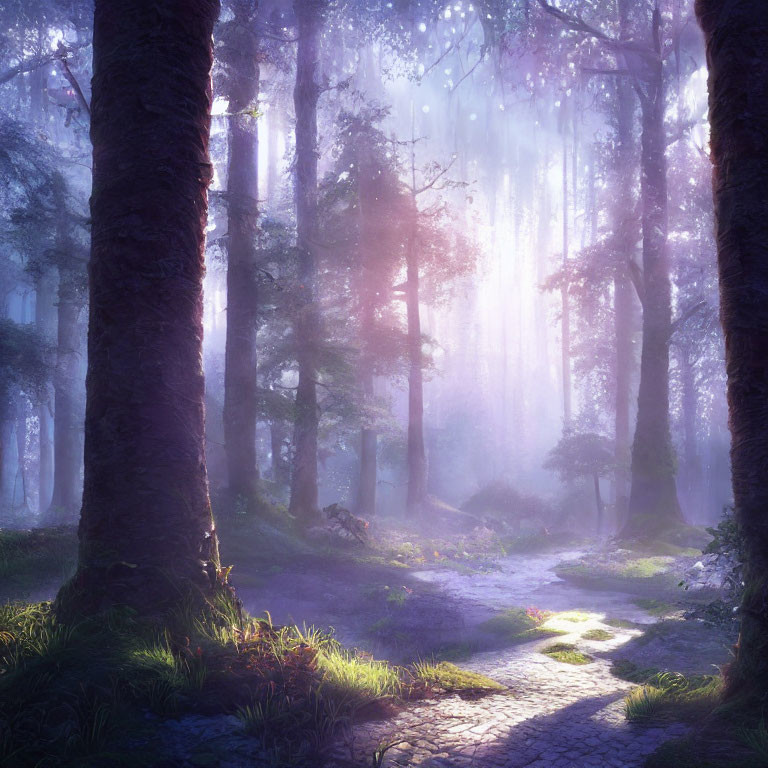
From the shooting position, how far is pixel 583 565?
16.2 metres

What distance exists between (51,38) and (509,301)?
54354mm

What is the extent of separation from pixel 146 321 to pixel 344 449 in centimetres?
3268

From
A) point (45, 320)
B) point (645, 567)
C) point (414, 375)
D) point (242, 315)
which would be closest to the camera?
point (645, 567)

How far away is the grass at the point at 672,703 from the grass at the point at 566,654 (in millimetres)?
1991

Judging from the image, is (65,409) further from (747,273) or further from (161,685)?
(747,273)

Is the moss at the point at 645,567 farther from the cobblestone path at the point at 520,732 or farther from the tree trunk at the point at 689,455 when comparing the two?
the tree trunk at the point at 689,455

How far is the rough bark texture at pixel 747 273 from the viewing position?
154 inches

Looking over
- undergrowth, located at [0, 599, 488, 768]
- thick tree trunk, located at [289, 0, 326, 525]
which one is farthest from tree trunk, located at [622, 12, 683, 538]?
undergrowth, located at [0, 599, 488, 768]

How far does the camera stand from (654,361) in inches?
742

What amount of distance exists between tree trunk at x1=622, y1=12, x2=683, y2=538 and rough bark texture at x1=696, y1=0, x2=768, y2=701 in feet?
50.5

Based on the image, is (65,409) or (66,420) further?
(66,420)

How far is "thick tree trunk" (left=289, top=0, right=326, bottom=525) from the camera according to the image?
1711 centimetres

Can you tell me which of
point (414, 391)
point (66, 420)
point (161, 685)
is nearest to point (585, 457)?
point (414, 391)

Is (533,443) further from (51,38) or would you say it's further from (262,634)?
(262,634)
